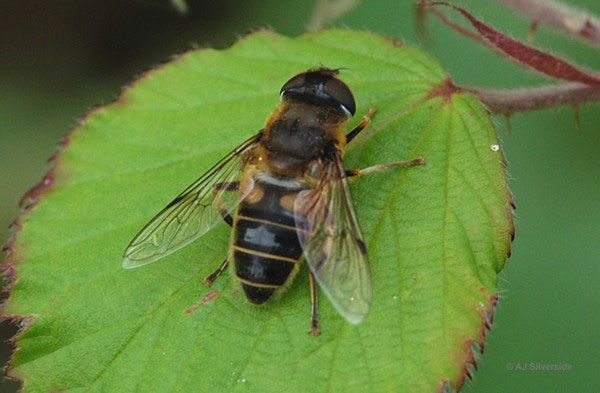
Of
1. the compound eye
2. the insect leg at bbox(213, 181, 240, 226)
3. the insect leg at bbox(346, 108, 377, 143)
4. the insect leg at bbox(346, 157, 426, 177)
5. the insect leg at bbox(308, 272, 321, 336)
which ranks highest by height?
the compound eye

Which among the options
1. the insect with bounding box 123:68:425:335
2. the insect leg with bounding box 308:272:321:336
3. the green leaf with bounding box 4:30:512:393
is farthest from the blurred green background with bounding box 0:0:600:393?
the insect leg with bounding box 308:272:321:336

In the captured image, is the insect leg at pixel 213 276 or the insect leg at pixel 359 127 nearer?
the insect leg at pixel 213 276

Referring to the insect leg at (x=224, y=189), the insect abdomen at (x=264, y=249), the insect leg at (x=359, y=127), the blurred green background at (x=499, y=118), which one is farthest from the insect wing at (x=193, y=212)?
the blurred green background at (x=499, y=118)

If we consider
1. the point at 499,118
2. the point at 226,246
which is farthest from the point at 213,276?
the point at 499,118

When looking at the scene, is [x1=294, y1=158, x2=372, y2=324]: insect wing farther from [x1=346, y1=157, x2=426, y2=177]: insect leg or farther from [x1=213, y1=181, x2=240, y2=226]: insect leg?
[x1=213, y1=181, x2=240, y2=226]: insect leg

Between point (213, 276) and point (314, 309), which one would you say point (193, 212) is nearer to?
point (213, 276)

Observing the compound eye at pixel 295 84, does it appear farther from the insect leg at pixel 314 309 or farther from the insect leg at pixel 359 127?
the insect leg at pixel 314 309
